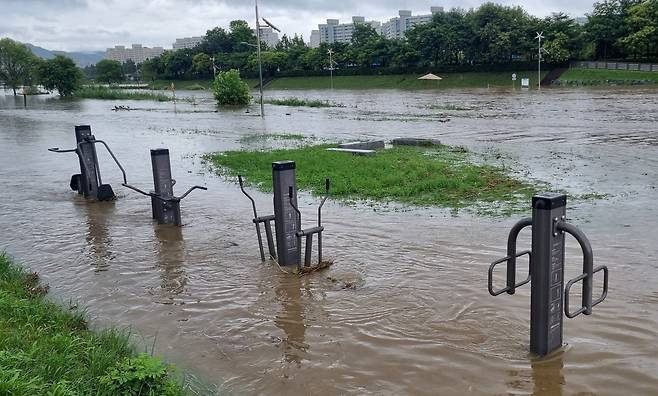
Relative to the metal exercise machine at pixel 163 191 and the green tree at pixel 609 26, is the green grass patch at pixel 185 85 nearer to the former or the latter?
the green tree at pixel 609 26

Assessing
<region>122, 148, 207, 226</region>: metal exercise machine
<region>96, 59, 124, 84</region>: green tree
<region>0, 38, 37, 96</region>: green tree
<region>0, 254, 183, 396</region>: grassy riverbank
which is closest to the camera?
<region>0, 254, 183, 396</region>: grassy riverbank

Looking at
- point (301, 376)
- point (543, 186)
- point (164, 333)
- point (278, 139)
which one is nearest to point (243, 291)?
point (164, 333)

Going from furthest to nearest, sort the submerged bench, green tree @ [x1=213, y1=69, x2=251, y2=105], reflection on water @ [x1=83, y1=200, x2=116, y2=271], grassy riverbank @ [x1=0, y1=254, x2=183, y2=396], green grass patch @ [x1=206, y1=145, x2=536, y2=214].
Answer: green tree @ [x1=213, y1=69, x2=251, y2=105] < the submerged bench < green grass patch @ [x1=206, y1=145, x2=536, y2=214] < reflection on water @ [x1=83, y1=200, x2=116, y2=271] < grassy riverbank @ [x1=0, y1=254, x2=183, y2=396]

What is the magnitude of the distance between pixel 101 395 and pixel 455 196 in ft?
25.1

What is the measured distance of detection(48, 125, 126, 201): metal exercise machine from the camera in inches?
439

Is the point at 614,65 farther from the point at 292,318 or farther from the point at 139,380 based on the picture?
the point at 139,380

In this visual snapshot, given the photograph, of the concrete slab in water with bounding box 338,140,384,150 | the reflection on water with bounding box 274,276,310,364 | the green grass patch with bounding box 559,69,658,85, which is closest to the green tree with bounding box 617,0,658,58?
the green grass patch with bounding box 559,69,658,85

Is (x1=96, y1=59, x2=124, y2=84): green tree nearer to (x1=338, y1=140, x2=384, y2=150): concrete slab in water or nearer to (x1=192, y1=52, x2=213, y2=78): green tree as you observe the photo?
(x1=192, y1=52, x2=213, y2=78): green tree

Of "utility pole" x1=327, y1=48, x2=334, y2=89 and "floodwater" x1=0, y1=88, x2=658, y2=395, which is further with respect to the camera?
"utility pole" x1=327, y1=48, x2=334, y2=89

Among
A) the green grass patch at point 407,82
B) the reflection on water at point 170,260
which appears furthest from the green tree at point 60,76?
the reflection on water at point 170,260

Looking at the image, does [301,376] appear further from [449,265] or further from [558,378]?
[449,265]

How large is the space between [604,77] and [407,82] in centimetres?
2403

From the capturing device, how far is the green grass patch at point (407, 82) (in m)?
69.3

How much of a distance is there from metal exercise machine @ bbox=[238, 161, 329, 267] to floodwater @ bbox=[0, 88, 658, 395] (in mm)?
279
